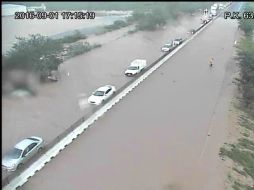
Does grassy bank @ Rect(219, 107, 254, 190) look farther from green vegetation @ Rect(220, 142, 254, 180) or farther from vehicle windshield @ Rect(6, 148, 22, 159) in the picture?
vehicle windshield @ Rect(6, 148, 22, 159)

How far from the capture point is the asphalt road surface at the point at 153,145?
8547 mm

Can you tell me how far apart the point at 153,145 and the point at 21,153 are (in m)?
3.49

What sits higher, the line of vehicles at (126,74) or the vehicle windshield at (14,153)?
the vehicle windshield at (14,153)

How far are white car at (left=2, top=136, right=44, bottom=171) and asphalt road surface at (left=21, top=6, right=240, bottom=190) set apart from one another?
512 mm

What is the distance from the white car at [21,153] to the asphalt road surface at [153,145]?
0.51 meters

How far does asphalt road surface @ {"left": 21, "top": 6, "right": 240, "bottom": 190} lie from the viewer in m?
8.55

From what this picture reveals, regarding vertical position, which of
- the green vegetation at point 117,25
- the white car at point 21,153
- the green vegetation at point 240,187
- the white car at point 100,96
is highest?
the white car at point 21,153

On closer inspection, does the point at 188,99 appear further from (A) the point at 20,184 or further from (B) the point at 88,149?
(A) the point at 20,184

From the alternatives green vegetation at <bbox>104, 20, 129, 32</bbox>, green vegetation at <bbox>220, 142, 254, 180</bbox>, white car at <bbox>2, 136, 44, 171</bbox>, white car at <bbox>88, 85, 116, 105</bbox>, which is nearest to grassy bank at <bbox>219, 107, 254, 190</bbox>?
green vegetation at <bbox>220, 142, 254, 180</bbox>

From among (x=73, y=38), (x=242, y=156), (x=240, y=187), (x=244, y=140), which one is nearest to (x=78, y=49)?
(x=73, y=38)

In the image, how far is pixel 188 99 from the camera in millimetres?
15078

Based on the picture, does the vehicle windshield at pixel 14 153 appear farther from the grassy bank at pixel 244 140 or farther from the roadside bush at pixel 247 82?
the roadside bush at pixel 247 82

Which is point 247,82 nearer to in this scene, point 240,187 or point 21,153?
point 240,187

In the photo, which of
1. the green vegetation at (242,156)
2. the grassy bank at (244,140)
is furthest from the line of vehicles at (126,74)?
the green vegetation at (242,156)
